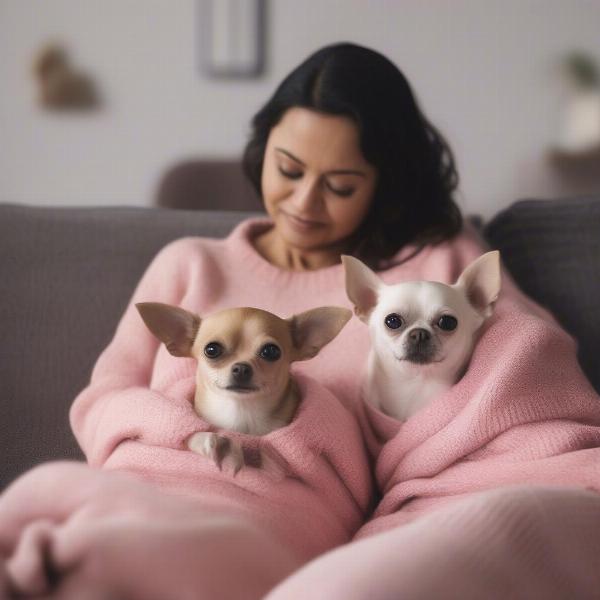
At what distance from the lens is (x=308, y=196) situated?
1337 millimetres

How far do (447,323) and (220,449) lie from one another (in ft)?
1.24

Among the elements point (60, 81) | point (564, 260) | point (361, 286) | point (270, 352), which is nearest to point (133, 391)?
point (270, 352)

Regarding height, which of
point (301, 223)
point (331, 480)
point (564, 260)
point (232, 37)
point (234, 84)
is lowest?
point (331, 480)

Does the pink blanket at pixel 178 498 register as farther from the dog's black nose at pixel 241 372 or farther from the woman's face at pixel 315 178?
the woman's face at pixel 315 178

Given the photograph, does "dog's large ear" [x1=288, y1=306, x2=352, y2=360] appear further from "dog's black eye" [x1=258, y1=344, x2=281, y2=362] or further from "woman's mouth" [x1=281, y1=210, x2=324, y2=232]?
"woman's mouth" [x1=281, y1=210, x2=324, y2=232]

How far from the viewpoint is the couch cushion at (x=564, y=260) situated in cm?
153

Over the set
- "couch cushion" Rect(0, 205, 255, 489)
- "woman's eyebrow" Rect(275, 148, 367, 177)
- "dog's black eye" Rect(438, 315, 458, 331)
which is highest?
"woman's eyebrow" Rect(275, 148, 367, 177)

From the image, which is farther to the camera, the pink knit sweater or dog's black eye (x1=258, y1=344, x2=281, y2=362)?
dog's black eye (x1=258, y1=344, x2=281, y2=362)

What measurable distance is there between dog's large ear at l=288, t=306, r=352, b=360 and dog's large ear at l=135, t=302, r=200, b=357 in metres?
0.15

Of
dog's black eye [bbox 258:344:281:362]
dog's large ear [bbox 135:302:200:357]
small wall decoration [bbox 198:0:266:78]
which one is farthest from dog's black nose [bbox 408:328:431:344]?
small wall decoration [bbox 198:0:266:78]

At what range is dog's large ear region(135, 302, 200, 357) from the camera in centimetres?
106

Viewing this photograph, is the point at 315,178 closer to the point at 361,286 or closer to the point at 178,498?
the point at 361,286

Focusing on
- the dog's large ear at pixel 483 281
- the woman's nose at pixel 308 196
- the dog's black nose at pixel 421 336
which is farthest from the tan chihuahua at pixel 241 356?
the woman's nose at pixel 308 196

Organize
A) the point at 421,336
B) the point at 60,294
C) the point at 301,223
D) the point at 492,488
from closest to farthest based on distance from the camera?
the point at 492,488, the point at 421,336, the point at 301,223, the point at 60,294
